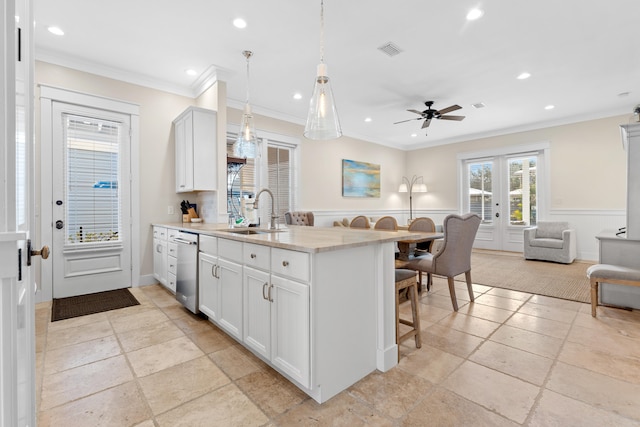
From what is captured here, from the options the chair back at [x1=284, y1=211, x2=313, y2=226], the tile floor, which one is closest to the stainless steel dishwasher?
the tile floor

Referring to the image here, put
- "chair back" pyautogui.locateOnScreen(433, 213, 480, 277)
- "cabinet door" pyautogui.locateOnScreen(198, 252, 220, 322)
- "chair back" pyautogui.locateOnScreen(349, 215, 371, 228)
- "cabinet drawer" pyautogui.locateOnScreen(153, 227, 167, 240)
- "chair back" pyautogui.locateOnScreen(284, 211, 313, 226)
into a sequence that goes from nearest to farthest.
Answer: "cabinet door" pyautogui.locateOnScreen(198, 252, 220, 322) < "chair back" pyautogui.locateOnScreen(433, 213, 480, 277) < "cabinet drawer" pyautogui.locateOnScreen(153, 227, 167, 240) < "chair back" pyautogui.locateOnScreen(349, 215, 371, 228) < "chair back" pyautogui.locateOnScreen(284, 211, 313, 226)

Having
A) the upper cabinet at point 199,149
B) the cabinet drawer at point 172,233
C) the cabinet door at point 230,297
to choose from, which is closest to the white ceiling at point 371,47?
the upper cabinet at point 199,149

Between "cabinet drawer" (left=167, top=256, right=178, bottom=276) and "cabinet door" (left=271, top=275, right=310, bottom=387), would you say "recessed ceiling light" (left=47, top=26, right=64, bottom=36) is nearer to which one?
"cabinet drawer" (left=167, top=256, right=178, bottom=276)

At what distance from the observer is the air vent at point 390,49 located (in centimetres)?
329

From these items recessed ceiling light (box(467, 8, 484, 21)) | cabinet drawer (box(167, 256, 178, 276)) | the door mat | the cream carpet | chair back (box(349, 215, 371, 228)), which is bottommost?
the door mat

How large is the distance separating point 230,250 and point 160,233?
6.66ft

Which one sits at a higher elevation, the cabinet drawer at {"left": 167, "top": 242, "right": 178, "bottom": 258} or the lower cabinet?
the cabinet drawer at {"left": 167, "top": 242, "right": 178, "bottom": 258}

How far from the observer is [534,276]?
14.6ft

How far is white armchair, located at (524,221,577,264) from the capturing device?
17.6 ft

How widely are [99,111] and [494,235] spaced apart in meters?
7.82

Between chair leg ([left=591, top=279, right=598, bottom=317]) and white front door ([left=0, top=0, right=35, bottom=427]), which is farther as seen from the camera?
chair leg ([left=591, top=279, right=598, bottom=317])

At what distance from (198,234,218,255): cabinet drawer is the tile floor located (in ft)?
2.27

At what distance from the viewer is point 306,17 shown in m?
2.82

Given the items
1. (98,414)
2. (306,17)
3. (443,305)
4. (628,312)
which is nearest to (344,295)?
(98,414)
